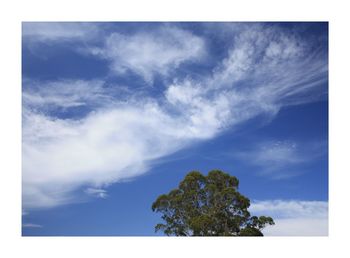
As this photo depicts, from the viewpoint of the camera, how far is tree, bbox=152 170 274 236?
8.02m

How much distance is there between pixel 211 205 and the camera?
26.8 feet

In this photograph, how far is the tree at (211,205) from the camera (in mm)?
8023
